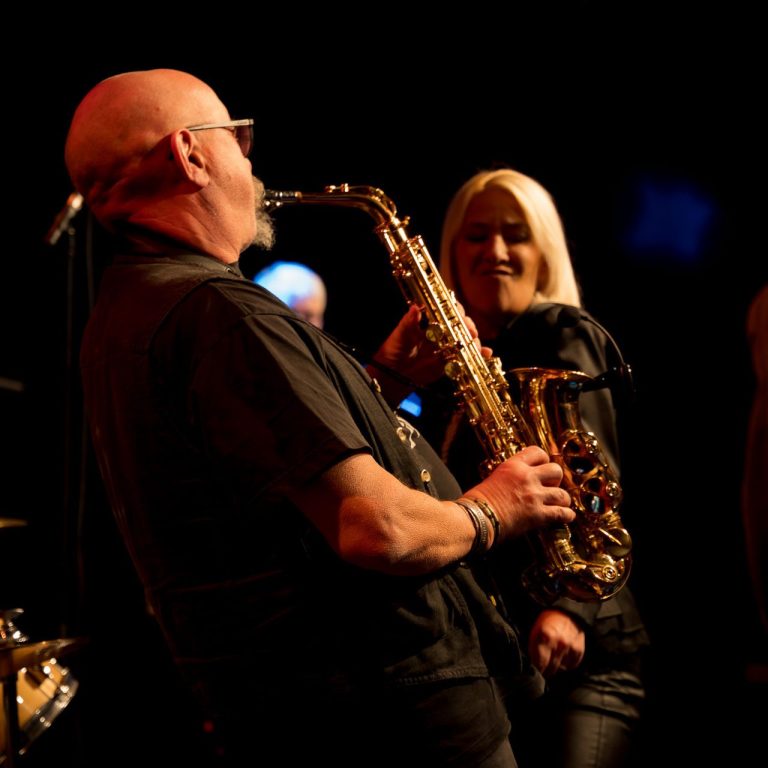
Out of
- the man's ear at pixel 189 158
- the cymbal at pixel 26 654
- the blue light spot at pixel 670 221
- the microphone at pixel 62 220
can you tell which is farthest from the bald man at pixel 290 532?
the blue light spot at pixel 670 221

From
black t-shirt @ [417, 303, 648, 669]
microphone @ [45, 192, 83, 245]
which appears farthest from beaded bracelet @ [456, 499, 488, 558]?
microphone @ [45, 192, 83, 245]

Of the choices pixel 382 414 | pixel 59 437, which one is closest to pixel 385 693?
pixel 382 414

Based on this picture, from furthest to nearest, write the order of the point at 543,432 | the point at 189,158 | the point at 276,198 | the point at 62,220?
the point at 62,220
the point at 276,198
the point at 543,432
the point at 189,158

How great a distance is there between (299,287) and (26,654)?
282 cm

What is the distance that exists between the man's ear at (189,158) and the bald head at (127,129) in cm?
4

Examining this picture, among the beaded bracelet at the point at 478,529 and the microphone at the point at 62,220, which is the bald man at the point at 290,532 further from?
the microphone at the point at 62,220

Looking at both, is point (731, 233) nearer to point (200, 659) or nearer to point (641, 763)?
point (641, 763)

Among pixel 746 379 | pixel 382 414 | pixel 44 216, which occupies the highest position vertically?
pixel 44 216

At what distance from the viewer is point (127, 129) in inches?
75.9

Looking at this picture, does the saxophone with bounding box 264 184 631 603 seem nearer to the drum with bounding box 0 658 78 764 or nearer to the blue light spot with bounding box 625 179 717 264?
the drum with bounding box 0 658 78 764

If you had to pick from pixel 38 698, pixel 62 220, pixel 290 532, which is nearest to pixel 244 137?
pixel 290 532

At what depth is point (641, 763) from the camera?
4535 millimetres

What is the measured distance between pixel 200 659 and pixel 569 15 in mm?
4044

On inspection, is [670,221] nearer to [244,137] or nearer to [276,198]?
[276,198]
